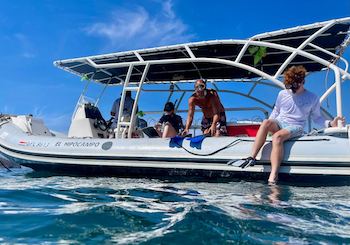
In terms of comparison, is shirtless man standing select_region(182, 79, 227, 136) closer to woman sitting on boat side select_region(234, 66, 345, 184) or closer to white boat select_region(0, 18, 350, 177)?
white boat select_region(0, 18, 350, 177)

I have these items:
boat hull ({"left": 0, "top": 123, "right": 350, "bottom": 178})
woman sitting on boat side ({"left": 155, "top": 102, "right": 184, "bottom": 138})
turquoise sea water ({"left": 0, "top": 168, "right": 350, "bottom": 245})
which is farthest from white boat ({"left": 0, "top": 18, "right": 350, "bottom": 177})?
turquoise sea water ({"left": 0, "top": 168, "right": 350, "bottom": 245})

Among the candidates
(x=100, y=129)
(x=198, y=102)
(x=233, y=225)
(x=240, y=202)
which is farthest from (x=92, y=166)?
(x=233, y=225)

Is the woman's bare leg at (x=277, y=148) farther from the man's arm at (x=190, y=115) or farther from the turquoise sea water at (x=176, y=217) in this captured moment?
the man's arm at (x=190, y=115)

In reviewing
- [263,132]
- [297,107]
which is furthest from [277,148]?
[297,107]

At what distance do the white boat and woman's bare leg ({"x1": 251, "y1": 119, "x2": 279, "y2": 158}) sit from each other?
0.81ft

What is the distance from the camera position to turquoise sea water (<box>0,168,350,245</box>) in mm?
2213

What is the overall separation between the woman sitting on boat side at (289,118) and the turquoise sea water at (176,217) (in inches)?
35.6

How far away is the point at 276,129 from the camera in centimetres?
504

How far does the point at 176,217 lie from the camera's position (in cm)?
271

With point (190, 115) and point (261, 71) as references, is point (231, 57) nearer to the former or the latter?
point (261, 71)

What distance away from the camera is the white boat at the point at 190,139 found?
505 cm

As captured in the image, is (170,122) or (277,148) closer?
(277,148)

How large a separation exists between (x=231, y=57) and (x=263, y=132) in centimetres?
270

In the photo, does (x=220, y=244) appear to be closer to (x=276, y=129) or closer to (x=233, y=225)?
(x=233, y=225)
